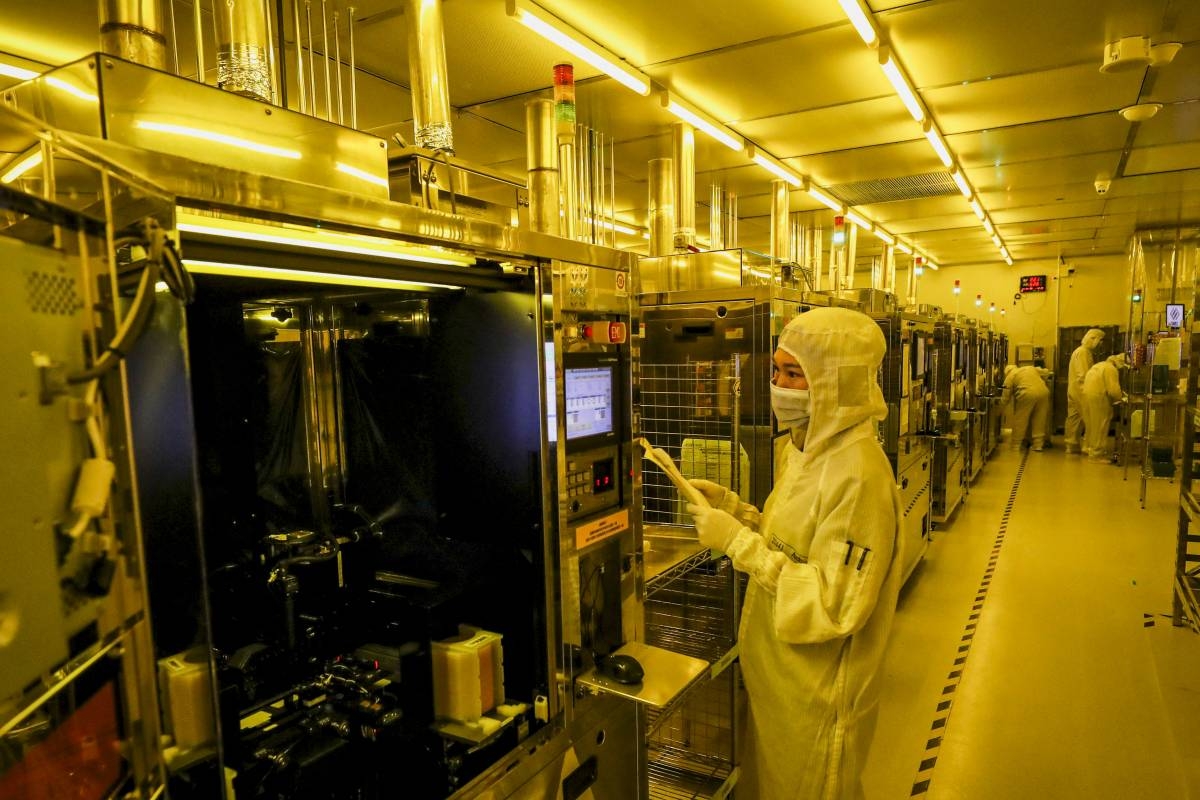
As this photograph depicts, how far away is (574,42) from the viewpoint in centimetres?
297

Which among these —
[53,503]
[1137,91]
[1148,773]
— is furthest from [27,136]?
[1137,91]

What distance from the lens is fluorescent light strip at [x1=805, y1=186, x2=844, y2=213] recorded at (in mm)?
6155

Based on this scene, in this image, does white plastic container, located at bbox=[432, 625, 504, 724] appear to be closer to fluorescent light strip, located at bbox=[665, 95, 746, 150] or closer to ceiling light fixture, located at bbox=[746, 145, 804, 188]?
fluorescent light strip, located at bbox=[665, 95, 746, 150]

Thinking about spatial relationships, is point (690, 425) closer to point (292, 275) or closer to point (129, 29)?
point (292, 275)

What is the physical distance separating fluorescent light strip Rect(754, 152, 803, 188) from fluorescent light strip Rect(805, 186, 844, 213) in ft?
0.82

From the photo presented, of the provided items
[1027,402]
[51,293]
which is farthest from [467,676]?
[1027,402]

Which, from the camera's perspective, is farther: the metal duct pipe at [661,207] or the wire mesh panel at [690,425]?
the metal duct pipe at [661,207]

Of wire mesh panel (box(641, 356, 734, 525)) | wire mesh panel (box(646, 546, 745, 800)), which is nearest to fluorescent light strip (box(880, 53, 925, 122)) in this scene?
wire mesh panel (box(641, 356, 734, 525))

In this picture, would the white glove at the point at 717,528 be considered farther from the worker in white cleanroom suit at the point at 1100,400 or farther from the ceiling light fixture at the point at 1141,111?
the worker in white cleanroom suit at the point at 1100,400

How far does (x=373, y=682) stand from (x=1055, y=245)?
12.2 m

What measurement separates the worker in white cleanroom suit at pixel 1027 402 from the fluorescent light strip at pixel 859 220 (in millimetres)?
4226

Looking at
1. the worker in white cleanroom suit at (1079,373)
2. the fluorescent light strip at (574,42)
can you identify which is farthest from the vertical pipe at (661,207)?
the worker in white cleanroom suit at (1079,373)

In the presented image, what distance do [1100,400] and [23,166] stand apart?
38.4 feet

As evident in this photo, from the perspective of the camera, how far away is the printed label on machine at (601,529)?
167 cm
